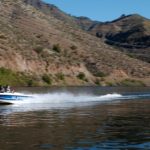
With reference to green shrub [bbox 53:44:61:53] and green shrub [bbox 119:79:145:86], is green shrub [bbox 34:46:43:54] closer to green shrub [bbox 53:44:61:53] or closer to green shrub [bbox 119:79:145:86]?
green shrub [bbox 53:44:61:53]

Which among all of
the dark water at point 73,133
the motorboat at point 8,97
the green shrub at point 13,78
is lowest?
the dark water at point 73,133

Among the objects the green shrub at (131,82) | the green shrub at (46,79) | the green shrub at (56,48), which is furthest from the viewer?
the green shrub at (56,48)

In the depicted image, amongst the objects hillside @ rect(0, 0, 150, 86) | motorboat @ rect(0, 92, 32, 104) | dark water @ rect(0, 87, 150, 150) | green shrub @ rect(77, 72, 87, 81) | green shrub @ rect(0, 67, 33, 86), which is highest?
hillside @ rect(0, 0, 150, 86)

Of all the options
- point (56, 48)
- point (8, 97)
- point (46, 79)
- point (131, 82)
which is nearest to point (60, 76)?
point (46, 79)

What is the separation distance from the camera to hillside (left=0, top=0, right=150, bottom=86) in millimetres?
146875

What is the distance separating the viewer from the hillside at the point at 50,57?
146875 mm

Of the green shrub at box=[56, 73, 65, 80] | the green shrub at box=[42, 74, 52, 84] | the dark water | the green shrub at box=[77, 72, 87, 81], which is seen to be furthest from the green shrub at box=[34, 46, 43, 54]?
the dark water

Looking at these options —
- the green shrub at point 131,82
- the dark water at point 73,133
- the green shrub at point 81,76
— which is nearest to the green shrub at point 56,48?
the green shrub at point 81,76

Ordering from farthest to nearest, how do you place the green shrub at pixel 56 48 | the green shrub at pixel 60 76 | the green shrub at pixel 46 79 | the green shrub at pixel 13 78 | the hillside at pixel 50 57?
the green shrub at pixel 56 48
the green shrub at pixel 60 76
the green shrub at pixel 46 79
the hillside at pixel 50 57
the green shrub at pixel 13 78

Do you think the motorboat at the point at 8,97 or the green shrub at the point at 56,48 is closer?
the motorboat at the point at 8,97

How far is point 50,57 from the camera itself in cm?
16275

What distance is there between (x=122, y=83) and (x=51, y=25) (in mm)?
38915

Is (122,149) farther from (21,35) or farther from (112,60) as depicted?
(112,60)

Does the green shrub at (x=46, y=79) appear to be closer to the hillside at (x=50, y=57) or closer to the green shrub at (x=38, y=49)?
the hillside at (x=50, y=57)
